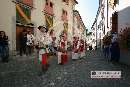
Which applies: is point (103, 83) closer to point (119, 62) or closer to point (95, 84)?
point (95, 84)

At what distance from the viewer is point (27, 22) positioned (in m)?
22.4

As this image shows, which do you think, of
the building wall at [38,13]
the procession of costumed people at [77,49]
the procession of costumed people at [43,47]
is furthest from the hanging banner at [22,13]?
the procession of costumed people at [43,47]

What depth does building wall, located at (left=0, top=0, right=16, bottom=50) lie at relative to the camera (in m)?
18.7

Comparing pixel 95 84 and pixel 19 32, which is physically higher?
→ pixel 19 32

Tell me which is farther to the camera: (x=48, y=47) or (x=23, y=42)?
(x=23, y=42)

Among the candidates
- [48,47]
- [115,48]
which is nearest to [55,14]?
[115,48]

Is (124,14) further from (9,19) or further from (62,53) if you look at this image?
(9,19)

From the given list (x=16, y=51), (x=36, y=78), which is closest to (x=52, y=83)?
(x=36, y=78)

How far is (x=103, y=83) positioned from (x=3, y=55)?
8.14m

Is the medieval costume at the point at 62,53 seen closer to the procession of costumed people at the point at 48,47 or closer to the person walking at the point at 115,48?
the procession of costumed people at the point at 48,47

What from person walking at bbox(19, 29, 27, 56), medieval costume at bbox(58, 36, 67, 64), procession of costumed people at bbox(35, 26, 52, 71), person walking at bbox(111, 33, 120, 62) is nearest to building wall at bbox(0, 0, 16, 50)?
person walking at bbox(19, 29, 27, 56)

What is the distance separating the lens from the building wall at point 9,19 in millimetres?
18672

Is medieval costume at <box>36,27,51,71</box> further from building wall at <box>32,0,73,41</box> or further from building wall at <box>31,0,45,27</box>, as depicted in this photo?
building wall at <box>32,0,73,41</box>

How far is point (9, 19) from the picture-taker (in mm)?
19453
